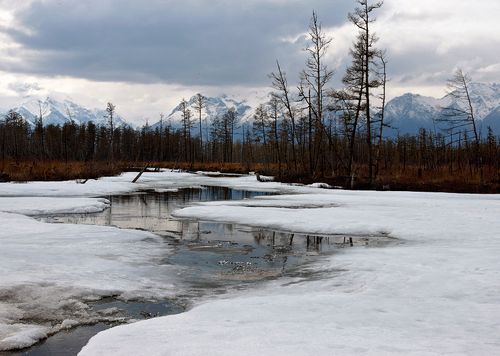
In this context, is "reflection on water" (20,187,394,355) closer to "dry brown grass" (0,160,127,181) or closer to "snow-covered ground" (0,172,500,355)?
"snow-covered ground" (0,172,500,355)

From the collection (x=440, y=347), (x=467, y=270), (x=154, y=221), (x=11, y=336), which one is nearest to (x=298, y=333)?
(x=440, y=347)

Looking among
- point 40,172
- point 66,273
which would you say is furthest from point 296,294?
point 40,172

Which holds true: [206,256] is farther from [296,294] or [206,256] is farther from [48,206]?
[48,206]

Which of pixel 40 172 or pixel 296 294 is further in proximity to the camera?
pixel 40 172

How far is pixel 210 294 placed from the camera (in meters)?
6.98

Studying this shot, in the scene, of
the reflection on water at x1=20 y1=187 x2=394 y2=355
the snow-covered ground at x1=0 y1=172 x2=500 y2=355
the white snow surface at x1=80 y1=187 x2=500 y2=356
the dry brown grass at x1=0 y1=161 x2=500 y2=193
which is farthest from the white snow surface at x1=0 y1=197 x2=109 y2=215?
the dry brown grass at x1=0 y1=161 x2=500 y2=193

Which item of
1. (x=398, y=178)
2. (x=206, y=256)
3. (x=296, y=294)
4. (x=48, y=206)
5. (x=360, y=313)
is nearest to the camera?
(x=360, y=313)

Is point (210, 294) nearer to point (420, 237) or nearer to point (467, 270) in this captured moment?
point (467, 270)

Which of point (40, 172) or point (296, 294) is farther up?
point (40, 172)

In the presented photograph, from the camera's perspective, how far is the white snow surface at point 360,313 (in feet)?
14.5

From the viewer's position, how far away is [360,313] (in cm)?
559

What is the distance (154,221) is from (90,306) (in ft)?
30.7

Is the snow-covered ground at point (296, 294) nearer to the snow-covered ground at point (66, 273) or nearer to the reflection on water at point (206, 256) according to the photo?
the snow-covered ground at point (66, 273)

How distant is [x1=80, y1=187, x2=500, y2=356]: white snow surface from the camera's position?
4.42m
